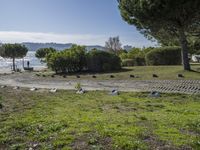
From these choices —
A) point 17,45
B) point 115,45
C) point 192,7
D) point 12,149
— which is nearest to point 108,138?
point 12,149

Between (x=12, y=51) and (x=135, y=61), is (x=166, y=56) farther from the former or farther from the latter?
(x=12, y=51)

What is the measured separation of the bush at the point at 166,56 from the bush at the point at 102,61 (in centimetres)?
376

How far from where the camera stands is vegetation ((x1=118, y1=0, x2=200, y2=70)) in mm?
19188

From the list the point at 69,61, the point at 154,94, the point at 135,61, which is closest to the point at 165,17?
the point at 154,94

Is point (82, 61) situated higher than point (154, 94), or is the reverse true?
point (82, 61)

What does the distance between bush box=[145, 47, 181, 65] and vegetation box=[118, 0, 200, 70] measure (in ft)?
15.5

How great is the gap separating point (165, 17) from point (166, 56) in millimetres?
8962

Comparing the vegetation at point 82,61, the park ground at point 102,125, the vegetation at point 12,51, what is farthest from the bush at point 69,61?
the vegetation at point 12,51

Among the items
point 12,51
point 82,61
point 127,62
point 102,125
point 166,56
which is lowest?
point 102,125

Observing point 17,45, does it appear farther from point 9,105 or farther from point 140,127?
point 140,127

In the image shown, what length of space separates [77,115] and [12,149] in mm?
2813

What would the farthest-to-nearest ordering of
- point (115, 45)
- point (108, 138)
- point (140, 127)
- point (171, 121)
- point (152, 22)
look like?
point (115, 45), point (152, 22), point (171, 121), point (140, 127), point (108, 138)

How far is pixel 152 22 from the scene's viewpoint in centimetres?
2050

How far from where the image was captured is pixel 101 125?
23.3 feet
